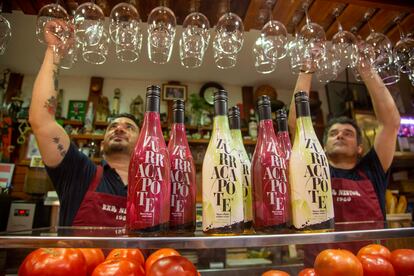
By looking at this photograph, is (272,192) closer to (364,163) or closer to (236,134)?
(236,134)

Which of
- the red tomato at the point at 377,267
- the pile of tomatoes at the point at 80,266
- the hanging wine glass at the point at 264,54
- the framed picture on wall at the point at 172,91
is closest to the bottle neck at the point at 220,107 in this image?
the pile of tomatoes at the point at 80,266

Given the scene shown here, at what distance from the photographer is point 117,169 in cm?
152

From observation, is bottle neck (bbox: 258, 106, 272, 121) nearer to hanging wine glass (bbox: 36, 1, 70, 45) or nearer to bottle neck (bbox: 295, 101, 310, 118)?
bottle neck (bbox: 295, 101, 310, 118)

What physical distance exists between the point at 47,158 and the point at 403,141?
3105mm

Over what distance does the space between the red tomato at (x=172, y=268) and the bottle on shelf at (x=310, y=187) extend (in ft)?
0.67

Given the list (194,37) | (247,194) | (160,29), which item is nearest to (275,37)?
(194,37)

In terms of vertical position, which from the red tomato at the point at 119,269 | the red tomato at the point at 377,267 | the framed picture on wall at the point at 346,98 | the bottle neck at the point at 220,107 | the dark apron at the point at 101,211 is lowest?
the red tomato at the point at 377,267

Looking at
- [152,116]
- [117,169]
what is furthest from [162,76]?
[152,116]

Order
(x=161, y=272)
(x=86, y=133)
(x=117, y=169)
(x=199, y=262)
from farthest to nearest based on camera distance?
(x=86, y=133), (x=117, y=169), (x=199, y=262), (x=161, y=272)

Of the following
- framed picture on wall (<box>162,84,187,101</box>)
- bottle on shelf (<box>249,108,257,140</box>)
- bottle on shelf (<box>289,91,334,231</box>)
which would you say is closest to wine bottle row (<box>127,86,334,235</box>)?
bottle on shelf (<box>289,91,334,231</box>)

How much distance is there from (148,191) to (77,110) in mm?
2949

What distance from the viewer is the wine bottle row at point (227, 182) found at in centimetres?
48

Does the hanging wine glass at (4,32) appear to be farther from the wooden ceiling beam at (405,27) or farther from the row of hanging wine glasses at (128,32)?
the wooden ceiling beam at (405,27)

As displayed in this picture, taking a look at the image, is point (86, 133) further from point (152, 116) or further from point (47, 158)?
point (152, 116)
